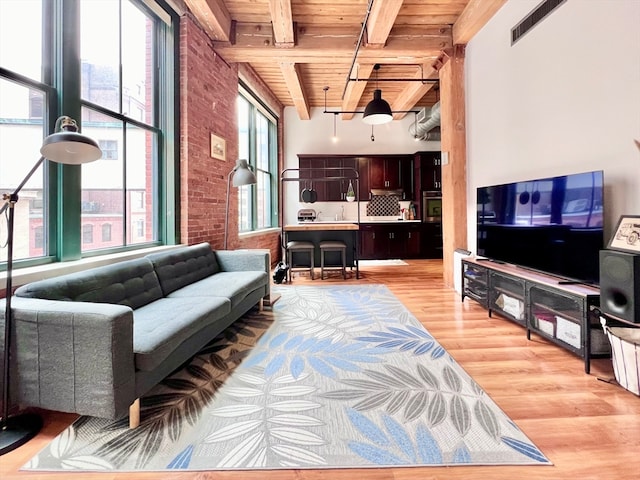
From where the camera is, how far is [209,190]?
4016mm

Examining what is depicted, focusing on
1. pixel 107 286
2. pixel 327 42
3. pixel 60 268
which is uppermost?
pixel 327 42

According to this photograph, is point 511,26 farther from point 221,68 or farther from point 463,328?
point 221,68

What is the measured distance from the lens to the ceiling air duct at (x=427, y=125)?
20.3ft

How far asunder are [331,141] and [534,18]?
5.05 m

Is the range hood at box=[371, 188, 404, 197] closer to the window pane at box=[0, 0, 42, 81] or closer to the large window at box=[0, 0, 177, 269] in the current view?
the large window at box=[0, 0, 177, 269]

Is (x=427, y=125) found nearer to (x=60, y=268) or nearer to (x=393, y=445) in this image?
(x=393, y=445)

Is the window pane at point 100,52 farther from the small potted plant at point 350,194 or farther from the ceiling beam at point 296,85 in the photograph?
the small potted plant at point 350,194

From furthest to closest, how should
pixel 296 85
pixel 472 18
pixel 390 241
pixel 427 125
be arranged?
pixel 390 241 → pixel 427 125 → pixel 296 85 → pixel 472 18

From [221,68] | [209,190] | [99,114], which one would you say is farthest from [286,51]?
[99,114]

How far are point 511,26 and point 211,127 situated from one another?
3627 mm

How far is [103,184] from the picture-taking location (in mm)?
2693

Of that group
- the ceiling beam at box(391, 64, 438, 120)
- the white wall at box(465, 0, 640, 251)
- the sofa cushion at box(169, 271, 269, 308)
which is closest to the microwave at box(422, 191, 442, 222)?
the ceiling beam at box(391, 64, 438, 120)

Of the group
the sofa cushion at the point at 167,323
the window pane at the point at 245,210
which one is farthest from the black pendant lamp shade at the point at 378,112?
the sofa cushion at the point at 167,323

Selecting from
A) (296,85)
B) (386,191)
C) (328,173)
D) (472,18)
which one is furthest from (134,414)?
(386,191)
